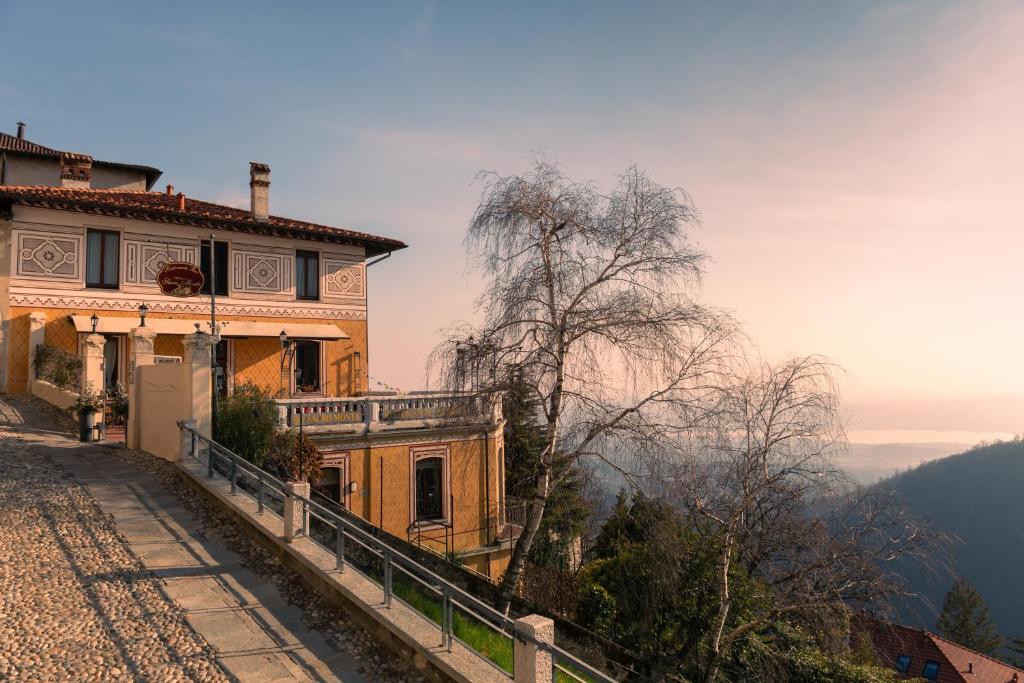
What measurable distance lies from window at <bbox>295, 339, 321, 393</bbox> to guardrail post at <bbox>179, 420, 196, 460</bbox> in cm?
1029

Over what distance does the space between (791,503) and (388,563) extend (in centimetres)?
849

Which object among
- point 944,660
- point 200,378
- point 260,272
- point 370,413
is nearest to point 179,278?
point 260,272

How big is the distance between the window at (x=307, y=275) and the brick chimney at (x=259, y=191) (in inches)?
75.8

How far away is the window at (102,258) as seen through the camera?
2022cm

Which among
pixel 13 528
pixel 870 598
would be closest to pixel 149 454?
pixel 13 528

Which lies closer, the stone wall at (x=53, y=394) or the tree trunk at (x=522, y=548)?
the tree trunk at (x=522, y=548)

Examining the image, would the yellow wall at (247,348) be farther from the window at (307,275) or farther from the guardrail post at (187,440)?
the guardrail post at (187,440)

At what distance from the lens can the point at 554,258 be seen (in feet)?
39.8

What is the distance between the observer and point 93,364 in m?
18.2

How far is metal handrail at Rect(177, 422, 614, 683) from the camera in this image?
6.35 metres

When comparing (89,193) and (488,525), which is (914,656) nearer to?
(488,525)

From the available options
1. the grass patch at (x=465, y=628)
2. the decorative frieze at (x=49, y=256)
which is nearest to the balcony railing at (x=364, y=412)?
the grass patch at (x=465, y=628)

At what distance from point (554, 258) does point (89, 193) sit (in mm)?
17524

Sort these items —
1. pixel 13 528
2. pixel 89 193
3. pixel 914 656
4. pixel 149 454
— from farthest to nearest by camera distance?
pixel 914 656 < pixel 89 193 < pixel 149 454 < pixel 13 528
